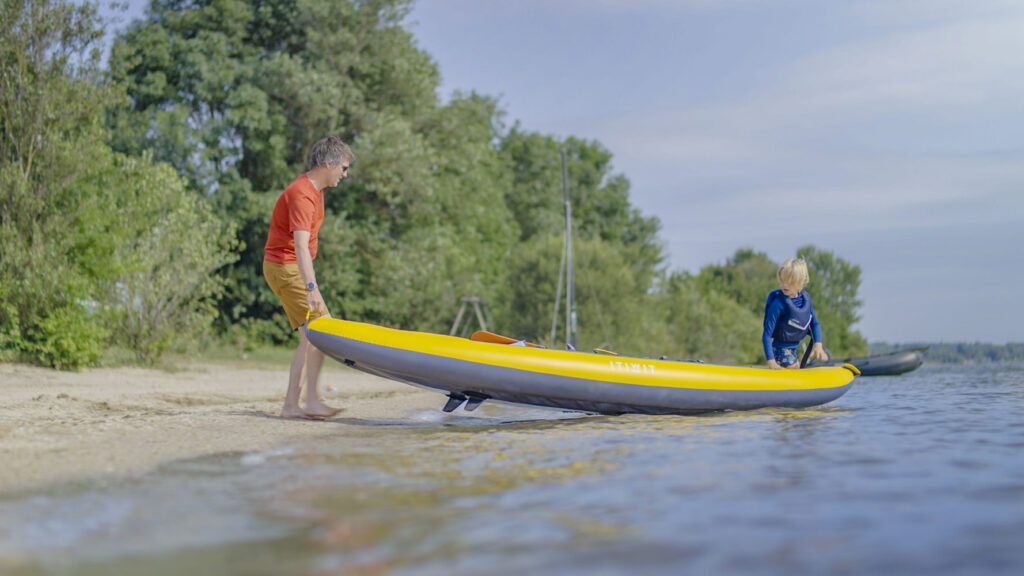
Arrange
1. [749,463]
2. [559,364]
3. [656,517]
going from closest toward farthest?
1. [656,517]
2. [749,463]
3. [559,364]

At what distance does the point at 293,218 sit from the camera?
5.30m

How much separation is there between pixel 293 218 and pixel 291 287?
1.68 feet

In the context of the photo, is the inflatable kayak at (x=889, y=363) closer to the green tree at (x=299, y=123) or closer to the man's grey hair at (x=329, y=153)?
the green tree at (x=299, y=123)

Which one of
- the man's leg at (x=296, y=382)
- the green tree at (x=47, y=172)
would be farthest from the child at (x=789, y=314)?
the green tree at (x=47, y=172)

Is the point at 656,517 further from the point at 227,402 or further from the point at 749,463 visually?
the point at 227,402

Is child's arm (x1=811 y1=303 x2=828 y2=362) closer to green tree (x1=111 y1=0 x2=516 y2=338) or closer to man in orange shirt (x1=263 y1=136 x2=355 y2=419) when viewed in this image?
man in orange shirt (x1=263 y1=136 x2=355 y2=419)

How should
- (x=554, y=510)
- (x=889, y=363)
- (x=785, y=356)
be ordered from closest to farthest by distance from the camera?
(x=554, y=510) < (x=785, y=356) < (x=889, y=363)

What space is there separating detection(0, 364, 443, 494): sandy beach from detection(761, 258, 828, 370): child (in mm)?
3335

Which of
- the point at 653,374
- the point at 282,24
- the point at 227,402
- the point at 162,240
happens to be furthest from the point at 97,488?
the point at 282,24

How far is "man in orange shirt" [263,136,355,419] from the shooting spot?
5.29 m

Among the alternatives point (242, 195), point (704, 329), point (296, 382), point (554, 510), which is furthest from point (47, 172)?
point (704, 329)

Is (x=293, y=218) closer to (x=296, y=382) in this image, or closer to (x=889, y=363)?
(x=296, y=382)

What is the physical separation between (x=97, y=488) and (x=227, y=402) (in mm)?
4935

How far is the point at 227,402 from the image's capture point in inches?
321
